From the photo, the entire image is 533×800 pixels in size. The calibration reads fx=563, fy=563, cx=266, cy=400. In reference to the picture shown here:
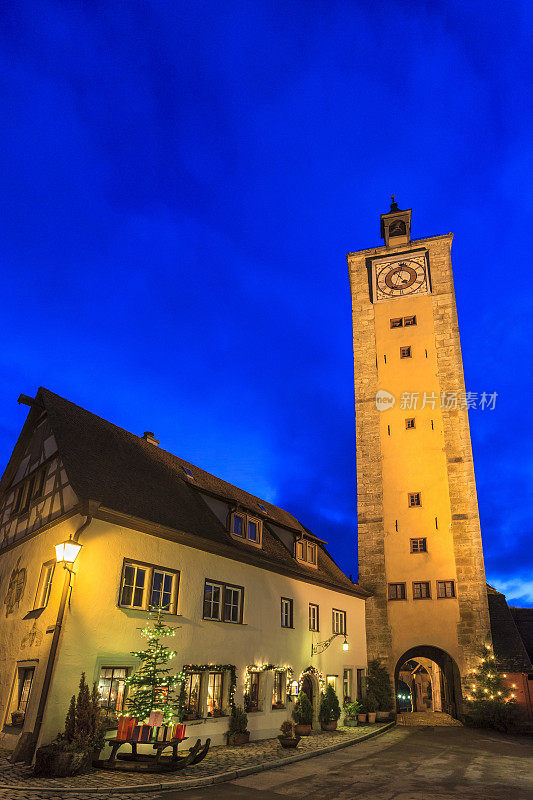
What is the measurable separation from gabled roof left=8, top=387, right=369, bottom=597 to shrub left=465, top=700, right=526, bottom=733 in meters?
11.7

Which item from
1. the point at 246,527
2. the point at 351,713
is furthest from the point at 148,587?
the point at 351,713

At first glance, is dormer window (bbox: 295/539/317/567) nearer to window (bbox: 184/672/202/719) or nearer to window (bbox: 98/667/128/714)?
window (bbox: 184/672/202/719)

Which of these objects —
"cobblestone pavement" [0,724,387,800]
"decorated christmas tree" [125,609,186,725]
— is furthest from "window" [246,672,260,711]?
"decorated christmas tree" [125,609,186,725]

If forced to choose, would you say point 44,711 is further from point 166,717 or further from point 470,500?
point 470,500

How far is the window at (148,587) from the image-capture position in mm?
15641

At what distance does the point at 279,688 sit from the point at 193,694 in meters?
5.94

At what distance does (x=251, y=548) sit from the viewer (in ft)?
70.4

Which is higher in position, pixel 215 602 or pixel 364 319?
pixel 364 319

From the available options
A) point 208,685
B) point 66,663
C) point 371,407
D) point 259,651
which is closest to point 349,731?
point 259,651

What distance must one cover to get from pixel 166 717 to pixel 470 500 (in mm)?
22851

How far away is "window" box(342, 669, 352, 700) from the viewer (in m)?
27.6

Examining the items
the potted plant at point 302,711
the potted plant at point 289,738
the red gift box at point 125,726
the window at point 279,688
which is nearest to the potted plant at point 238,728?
the potted plant at point 289,738

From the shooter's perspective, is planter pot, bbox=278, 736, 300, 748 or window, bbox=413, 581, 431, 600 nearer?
planter pot, bbox=278, 736, 300, 748

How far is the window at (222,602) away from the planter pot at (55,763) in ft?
21.2
